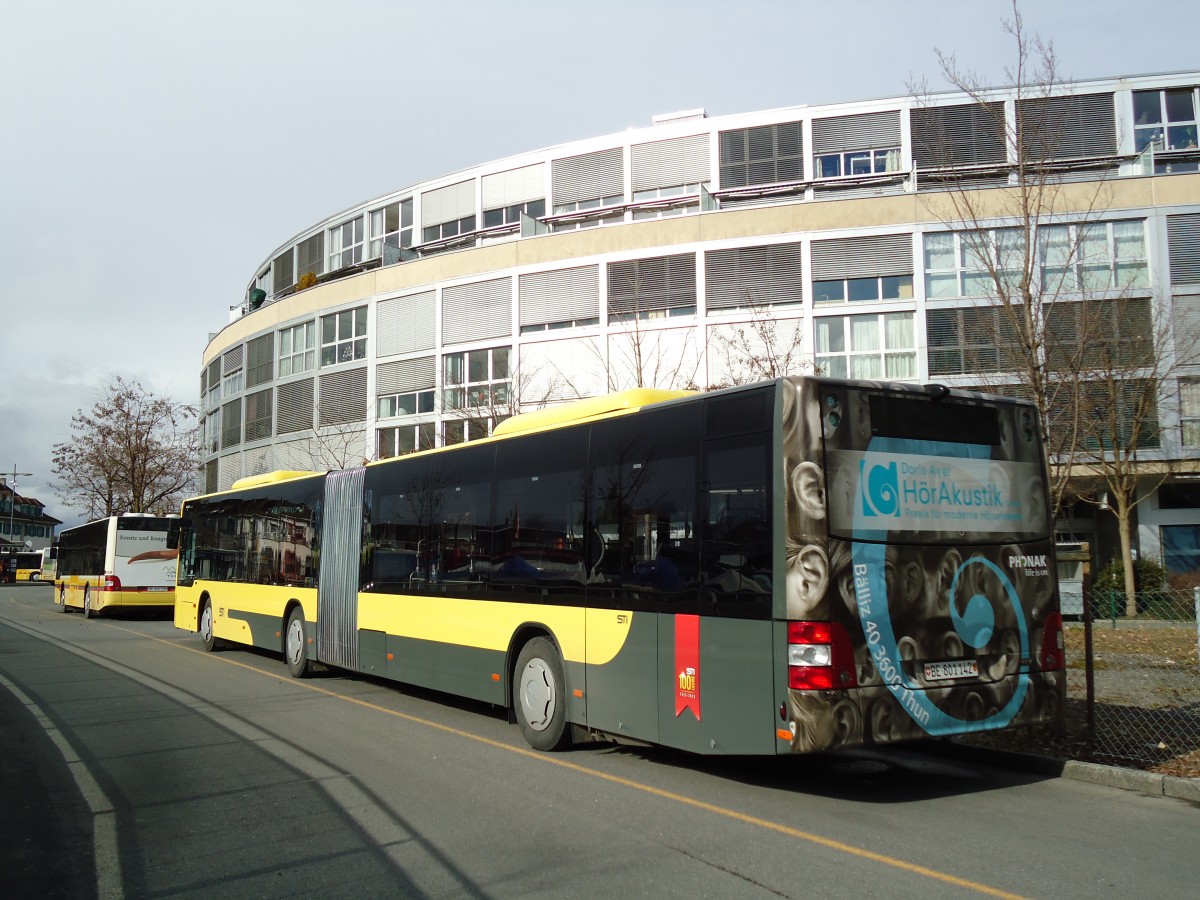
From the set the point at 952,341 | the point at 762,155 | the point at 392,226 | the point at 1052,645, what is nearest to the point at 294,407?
the point at 392,226

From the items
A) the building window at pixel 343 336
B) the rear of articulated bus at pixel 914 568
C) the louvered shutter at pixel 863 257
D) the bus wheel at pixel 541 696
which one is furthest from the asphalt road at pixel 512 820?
the building window at pixel 343 336

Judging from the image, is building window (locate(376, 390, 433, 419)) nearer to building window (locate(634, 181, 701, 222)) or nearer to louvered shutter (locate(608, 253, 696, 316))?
louvered shutter (locate(608, 253, 696, 316))

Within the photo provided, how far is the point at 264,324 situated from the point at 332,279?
5626mm

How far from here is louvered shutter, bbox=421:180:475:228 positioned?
1516 inches

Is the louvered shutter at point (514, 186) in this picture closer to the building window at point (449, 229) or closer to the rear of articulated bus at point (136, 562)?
the building window at point (449, 229)

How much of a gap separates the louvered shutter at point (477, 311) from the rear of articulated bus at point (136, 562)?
39.7ft

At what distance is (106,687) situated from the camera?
521 inches

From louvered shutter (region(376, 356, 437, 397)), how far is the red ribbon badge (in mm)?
29398

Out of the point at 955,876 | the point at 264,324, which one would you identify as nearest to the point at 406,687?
the point at 955,876

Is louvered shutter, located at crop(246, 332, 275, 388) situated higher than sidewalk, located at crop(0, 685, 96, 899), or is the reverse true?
louvered shutter, located at crop(246, 332, 275, 388)

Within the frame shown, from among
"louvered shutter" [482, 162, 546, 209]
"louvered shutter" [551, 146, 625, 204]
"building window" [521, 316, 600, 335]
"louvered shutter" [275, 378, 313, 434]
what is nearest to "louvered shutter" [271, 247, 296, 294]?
"louvered shutter" [275, 378, 313, 434]

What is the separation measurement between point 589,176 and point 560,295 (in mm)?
5413

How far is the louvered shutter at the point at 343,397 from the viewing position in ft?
126

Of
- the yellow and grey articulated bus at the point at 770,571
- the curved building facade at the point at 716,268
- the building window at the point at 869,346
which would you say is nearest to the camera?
the yellow and grey articulated bus at the point at 770,571
